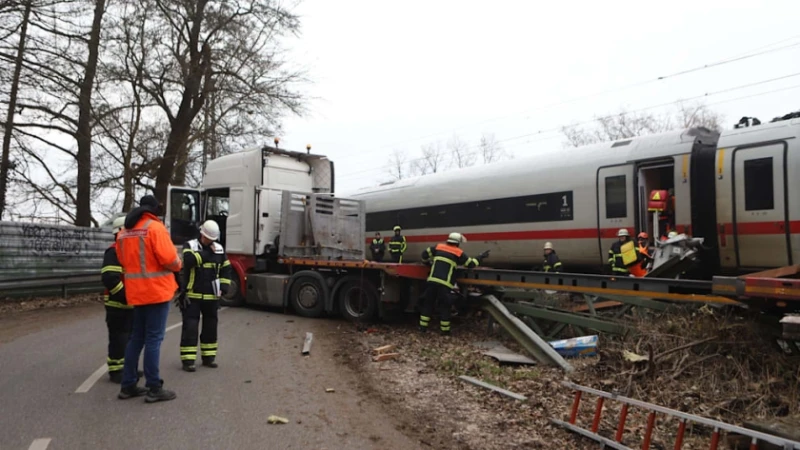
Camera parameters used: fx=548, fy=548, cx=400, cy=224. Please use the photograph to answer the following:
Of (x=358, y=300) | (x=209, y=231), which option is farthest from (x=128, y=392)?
(x=358, y=300)

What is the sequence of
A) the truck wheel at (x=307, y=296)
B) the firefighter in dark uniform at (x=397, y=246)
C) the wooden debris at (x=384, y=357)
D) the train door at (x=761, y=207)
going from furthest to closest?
the firefighter in dark uniform at (x=397, y=246)
the truck wheel at (x=307, y=296)
the train door at (x=761, y=207)
the wooden debris at (x=384, y=357)

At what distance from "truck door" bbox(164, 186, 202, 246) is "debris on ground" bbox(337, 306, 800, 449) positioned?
294 inches

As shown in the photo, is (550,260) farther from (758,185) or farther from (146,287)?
(146,287)

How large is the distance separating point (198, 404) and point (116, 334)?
1.36 meters

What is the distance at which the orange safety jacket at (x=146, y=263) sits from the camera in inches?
190

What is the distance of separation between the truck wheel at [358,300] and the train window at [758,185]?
5953 millimetres

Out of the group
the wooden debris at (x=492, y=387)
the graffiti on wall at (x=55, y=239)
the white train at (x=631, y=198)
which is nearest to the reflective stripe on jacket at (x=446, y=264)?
the wooden debris at (x=492, y=387)

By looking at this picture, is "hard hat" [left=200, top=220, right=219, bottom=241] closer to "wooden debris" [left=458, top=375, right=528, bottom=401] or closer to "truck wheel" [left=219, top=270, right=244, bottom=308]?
"wooden debris" [left=458, top=375, right=528, bottom=401]

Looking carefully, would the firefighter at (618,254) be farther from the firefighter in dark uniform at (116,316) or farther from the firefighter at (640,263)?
the firefighter in dark uniform at (116,316)

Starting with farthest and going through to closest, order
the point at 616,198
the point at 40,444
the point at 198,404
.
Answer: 1. the point at 616,198
2. the point at 198,404
3. the point at 40,444

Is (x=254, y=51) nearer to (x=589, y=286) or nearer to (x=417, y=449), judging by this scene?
(x=589, y=286)

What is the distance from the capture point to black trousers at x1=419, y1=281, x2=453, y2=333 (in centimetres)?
806

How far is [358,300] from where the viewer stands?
9781 millimetres

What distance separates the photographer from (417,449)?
3941 millimetres
